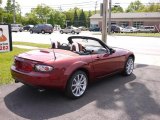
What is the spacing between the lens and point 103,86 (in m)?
6.39

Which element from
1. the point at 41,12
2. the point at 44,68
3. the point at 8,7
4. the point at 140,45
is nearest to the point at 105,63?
the point at 44,68

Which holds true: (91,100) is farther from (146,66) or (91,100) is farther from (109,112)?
(146,66)

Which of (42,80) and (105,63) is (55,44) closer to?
(105,63)

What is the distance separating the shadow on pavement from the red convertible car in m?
0.31

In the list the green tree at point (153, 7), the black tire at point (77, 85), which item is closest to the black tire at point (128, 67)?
the black tire at point (77, 85)

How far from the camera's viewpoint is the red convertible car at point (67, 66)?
16.0ft

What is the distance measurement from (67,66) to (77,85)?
0.58 m

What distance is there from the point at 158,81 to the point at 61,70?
3385 millimetres

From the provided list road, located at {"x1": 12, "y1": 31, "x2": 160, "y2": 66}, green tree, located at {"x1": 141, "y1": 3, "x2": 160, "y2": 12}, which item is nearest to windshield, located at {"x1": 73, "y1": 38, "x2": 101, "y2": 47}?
road, located at {"x1": 12, "y1": 31, "x2": 160, "y2": 66}

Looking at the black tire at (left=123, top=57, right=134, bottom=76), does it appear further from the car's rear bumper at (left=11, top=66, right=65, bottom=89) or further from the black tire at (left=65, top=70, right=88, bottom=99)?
the car's rear bumper at (left=11, top=66, right=65, bottom=89)

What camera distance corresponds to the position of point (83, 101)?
5.23 meters

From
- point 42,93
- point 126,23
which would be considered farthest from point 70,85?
point 126,23

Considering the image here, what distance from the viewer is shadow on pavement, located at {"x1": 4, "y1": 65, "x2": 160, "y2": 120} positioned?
4.61m

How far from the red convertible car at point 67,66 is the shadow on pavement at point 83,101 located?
309mm
